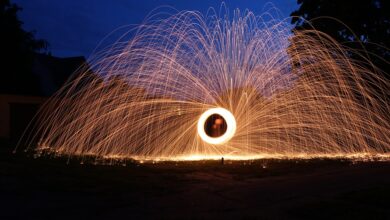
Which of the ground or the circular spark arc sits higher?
the circular spark arc

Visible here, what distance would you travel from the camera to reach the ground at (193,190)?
8.55 metres

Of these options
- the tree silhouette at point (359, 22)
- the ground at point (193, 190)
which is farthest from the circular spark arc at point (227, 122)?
the tree silhouette at point (359, 22)

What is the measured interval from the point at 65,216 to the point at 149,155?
35.4 feet

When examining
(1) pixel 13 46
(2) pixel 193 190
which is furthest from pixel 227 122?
(1) pixel 13 46

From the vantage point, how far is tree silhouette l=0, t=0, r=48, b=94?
999 inches

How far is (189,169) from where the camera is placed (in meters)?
14.8

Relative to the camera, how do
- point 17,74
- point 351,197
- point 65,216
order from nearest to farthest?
point 65,216 → point 351,197 → point 17,74

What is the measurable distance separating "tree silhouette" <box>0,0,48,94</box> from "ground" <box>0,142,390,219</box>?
10849 millimetres

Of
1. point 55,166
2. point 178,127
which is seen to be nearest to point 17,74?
Answer: point 178,127

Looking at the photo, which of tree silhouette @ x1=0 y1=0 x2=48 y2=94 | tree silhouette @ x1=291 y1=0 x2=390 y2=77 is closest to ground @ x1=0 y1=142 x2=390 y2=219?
tree silhouette @ x1=0 y1=0 x2=48 y2=94

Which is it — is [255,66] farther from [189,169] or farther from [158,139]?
[158,139]

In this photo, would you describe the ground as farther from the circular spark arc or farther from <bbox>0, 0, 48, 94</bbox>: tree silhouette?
<bbox>0, 0, 48, 94</bbox>: tree silhouette

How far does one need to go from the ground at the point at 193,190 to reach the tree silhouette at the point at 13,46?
35.6 ft

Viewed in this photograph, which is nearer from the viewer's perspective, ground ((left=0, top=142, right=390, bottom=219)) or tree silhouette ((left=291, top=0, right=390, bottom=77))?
ground ((left=0, top=142, right=390, bottom=219))
